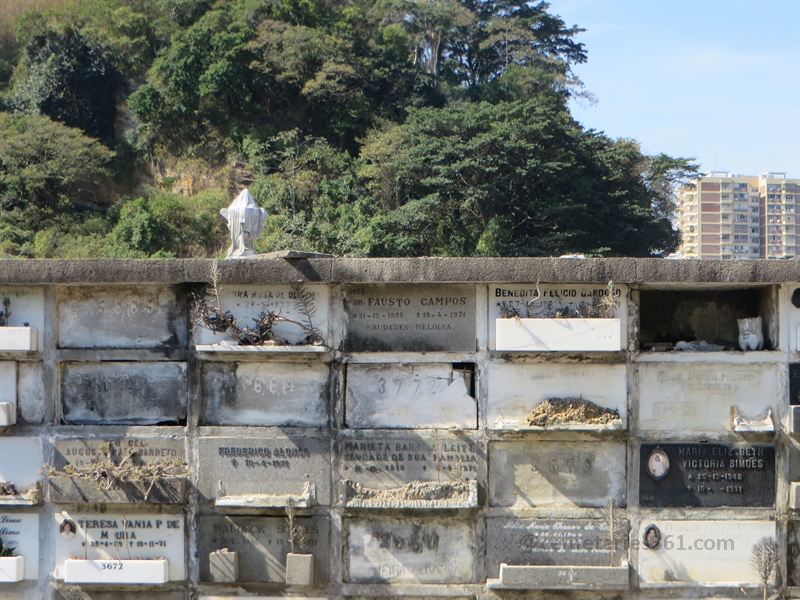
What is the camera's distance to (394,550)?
8.78 meters

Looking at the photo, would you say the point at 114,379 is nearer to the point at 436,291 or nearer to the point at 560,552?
the point at 436,291

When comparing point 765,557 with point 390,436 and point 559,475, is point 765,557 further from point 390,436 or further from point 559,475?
point 390,436

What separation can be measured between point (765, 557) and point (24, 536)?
6827 millimetres

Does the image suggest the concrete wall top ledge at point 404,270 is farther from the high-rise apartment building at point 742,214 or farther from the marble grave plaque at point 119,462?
the high-rise apartment building at point 742,214

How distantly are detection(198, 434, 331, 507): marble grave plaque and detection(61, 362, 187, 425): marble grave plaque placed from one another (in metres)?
0.64

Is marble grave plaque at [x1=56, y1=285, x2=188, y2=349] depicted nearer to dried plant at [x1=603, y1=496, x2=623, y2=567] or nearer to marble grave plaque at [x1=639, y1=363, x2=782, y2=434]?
dried plant at [x1=603, y1=496, x2=623, y2=567]

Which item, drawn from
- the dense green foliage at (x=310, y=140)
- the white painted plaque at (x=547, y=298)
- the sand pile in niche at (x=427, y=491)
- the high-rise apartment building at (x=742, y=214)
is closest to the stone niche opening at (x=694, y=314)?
the white painted plaque at (x=547, y=298)

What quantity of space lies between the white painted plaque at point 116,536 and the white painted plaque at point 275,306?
1.75 meters

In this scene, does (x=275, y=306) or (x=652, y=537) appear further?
(x=275, y=306)

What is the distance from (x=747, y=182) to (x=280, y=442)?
41995 millimetres

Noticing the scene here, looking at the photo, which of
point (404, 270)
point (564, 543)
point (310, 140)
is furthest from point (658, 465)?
point (310, 140)

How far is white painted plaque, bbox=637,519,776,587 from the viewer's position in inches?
339

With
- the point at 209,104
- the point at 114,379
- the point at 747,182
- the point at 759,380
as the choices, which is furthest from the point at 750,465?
the point at 747,182

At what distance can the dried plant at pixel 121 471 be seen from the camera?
872 cm
